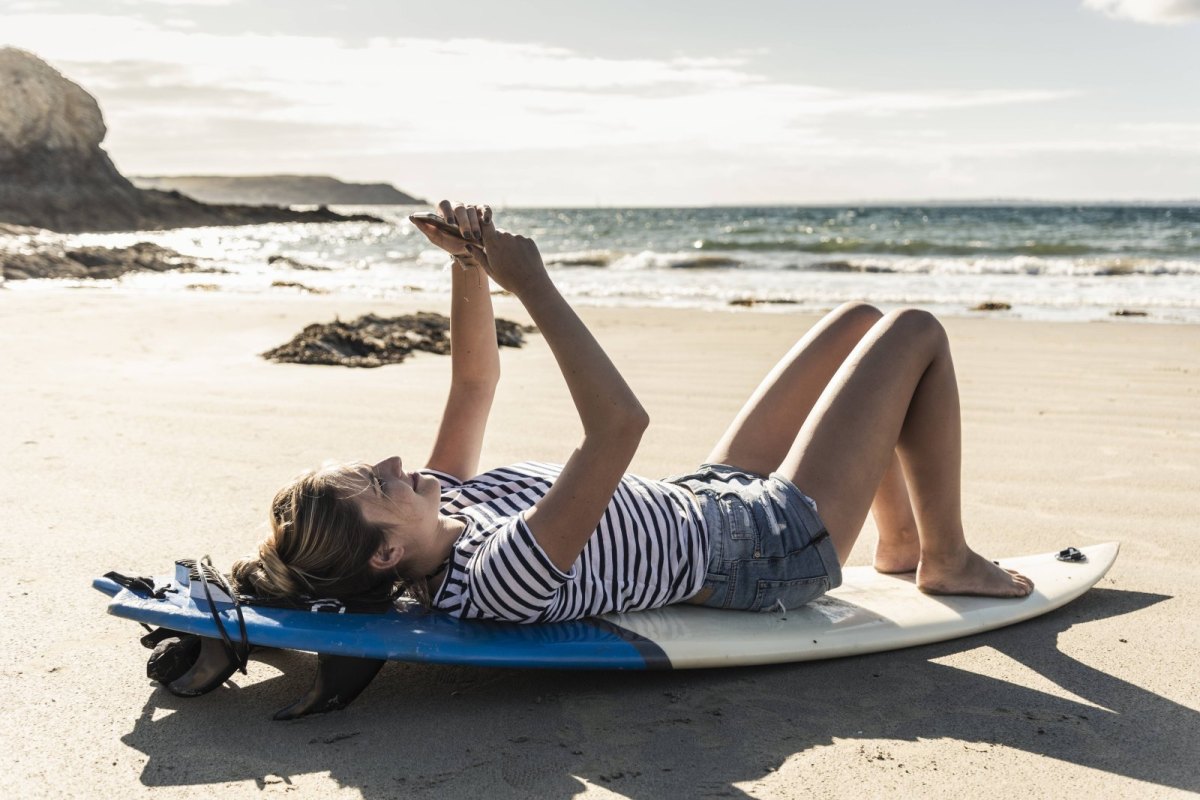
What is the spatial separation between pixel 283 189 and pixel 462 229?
398 ft

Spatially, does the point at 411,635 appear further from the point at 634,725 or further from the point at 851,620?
the point at 851,620

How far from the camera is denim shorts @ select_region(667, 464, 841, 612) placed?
2.64 meters

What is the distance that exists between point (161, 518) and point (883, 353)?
2450 millimetres

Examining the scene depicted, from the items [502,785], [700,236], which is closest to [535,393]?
[502,785]

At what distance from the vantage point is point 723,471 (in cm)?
291

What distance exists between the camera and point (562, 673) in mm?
2623

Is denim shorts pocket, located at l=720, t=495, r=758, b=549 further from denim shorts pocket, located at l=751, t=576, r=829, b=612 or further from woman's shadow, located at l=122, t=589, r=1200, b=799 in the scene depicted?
woman's shadow, located at l=122, t=589, r=1200, b=799

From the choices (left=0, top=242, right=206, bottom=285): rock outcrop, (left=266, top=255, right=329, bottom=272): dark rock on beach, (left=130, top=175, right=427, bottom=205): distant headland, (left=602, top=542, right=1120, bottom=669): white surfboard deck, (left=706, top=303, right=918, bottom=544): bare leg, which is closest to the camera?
(left=602, top=542, right=1120, bottom=669): white surfboard deck

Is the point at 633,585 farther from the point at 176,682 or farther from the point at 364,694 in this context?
the point at 176,682

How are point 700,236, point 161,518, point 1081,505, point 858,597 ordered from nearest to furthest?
point 858,597, point 161,518, point 1081,505, point 700,236

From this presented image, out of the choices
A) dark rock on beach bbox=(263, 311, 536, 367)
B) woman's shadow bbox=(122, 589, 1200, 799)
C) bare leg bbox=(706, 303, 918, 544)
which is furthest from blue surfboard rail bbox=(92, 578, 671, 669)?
dark rock on beach bbox=(263, 311, 536, 367)

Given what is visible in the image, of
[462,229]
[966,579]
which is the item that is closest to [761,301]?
[966,579]

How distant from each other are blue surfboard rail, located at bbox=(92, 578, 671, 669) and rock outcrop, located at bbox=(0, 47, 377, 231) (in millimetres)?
34811

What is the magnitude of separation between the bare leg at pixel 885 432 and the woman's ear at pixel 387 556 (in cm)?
101
